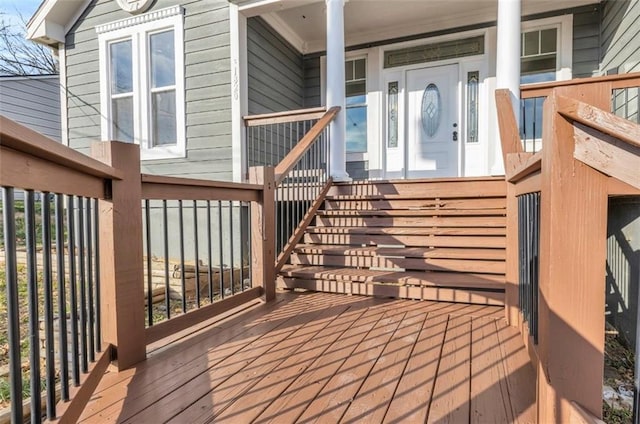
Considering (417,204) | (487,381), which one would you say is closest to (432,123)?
(417,204)

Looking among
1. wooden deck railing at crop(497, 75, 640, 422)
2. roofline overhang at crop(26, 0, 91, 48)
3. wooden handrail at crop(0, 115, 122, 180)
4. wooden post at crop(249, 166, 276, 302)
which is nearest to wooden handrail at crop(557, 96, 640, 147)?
wooden deck railing at crop(497, 75, 640, 422)

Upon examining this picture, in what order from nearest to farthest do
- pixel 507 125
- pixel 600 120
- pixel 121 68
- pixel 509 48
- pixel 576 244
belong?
pixel 600 120
pixel 576 244
pixel 507 125
pixel 509 48
pixel 121 68

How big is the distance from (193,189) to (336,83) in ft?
9.07

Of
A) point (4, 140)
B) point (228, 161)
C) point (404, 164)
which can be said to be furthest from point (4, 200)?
point (404, 164)

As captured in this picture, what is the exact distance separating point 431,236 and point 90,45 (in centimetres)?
548

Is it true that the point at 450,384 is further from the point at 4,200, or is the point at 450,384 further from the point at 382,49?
the point at 382,49

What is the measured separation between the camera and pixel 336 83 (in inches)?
174

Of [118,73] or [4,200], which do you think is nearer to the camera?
[4,200]

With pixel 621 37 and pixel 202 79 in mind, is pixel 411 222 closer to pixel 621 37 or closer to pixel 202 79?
pixel 621 37

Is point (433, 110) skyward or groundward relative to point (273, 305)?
skyward

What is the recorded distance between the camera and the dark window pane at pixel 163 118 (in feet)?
17.2

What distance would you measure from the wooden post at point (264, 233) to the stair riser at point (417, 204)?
120cm

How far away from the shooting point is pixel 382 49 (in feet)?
18.6

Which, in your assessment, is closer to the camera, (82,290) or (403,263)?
(82,290)
